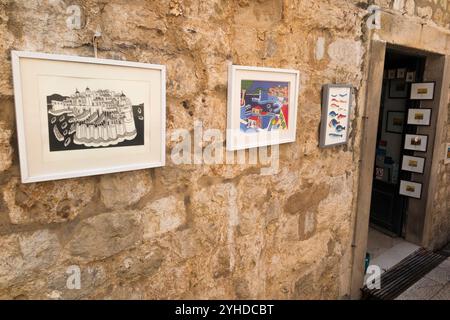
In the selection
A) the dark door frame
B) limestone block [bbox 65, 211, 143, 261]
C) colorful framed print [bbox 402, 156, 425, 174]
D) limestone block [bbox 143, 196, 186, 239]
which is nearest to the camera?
limestone block [bbox 65, 211, 143, 261]

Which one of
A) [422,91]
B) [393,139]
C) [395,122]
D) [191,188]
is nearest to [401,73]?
[422,91]

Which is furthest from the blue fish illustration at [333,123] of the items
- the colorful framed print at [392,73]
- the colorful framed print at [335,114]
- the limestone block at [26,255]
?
the colorful framed print at [392,73]

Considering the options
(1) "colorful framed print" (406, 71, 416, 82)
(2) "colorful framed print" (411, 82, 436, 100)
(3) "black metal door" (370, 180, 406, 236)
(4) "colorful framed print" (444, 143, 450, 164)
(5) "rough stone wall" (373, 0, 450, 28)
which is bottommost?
(3) "black metal door" (370, 180, 406, 236)

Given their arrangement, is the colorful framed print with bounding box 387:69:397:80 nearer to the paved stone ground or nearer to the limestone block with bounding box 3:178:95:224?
the paved stone ground

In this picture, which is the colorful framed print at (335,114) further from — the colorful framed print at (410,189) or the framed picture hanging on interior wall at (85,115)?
the colorful framed print at (410,189)

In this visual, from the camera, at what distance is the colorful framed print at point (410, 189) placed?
3230 millimetres

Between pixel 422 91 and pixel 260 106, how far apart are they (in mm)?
2441

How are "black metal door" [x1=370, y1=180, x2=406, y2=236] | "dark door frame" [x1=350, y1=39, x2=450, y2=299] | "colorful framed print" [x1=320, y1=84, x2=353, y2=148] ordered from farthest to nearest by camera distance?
"black metal door" [x1=370, y1=180, x2=406, y2=236] → "dark door frame" [x1=350, y1=39, x2=450, y2=299] → "colorful framed print" [x1=320, y1=84, x2=353, y2=148]

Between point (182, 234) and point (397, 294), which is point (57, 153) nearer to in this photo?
point (182, 234)

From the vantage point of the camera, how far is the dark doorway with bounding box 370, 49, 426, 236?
3307mm

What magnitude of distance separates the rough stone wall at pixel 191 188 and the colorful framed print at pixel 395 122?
162 cm

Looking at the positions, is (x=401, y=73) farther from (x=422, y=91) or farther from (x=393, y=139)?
(x=393, y=139)

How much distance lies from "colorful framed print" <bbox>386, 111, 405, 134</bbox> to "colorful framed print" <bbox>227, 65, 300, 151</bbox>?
2.32 metres

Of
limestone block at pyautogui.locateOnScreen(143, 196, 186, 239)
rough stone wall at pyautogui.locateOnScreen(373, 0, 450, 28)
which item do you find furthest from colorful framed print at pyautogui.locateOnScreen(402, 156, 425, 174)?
limestone block at pyautogui.locateOnScreen(143, 196, 186, 239)
